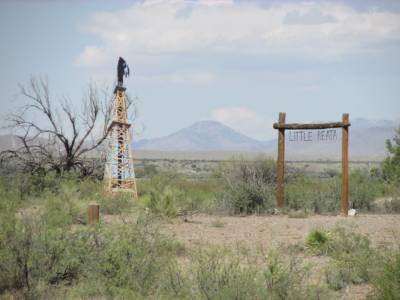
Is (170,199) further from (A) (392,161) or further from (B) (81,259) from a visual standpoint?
(A) (392,161)

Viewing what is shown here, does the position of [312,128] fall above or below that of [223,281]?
above

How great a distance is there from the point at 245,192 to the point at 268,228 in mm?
4437

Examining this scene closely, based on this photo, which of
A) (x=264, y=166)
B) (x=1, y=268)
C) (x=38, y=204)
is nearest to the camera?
(x=1, y=268)

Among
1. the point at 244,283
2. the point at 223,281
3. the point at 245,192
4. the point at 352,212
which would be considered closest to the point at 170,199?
the point at 245,192

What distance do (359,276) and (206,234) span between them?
613 cm

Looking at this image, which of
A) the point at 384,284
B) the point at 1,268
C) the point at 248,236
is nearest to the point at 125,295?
the point at 1,268

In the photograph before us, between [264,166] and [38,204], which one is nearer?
[38,204]

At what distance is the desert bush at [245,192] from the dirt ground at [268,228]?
1.10 metres

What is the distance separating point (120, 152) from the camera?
25.8m

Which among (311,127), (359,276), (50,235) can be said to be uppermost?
(311,127)

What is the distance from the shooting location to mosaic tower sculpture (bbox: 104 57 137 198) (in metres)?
25.1

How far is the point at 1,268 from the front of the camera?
9633 millimetres

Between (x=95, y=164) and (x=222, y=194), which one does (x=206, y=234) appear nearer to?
(x=222, y=194)

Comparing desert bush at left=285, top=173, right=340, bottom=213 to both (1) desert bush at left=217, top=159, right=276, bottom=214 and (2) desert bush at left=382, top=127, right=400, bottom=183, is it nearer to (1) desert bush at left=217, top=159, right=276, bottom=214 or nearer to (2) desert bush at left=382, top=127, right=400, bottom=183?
(1) desert bush at left=217, top=159, right=276, bottom=214
